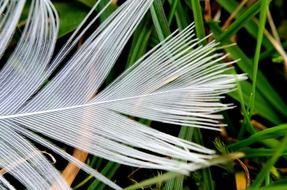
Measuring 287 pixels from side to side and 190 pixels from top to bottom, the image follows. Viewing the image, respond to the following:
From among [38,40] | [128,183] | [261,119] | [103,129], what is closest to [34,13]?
[38,40]

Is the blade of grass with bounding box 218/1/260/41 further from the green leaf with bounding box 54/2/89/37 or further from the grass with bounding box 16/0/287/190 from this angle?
the green leaf with bounding box 54/2/89/37

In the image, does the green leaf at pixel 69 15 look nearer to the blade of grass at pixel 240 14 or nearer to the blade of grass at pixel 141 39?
the blade of grass at pixel 141 39

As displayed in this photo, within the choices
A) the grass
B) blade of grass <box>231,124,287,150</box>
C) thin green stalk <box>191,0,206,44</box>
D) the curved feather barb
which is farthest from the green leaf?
blade of grass <box>231,124,287,150</box>

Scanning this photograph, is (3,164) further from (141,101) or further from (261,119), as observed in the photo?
(261,119)

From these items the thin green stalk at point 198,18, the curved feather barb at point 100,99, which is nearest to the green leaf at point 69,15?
the curved feather barb at point 100,99

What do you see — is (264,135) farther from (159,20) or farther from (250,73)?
(159,20)
